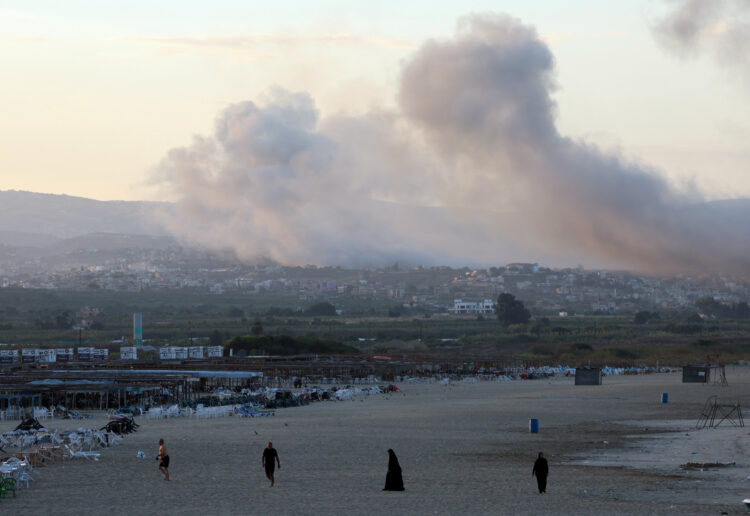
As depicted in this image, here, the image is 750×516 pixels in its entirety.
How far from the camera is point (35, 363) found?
11538 cm

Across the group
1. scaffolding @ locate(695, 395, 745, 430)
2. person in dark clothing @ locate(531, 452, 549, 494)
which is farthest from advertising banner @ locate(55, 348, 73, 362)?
person in dark clothing @ locate(531, 452, 549, 494)

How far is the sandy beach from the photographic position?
96.4 feet

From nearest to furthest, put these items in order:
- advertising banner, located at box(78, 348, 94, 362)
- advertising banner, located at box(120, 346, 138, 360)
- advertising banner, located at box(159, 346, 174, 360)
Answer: advertising banner, located at box(78, 348, 94, 362) → advertising banner, located at box(159, 346, 174, 360) → advertising banner, located at box(120, 346, 138, 360)

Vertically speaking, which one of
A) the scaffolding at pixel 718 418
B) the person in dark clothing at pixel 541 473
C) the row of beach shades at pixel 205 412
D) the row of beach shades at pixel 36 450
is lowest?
the row of beach shades at pixel 205 412

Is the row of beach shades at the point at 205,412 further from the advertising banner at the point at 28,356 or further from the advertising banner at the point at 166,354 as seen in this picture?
the advertising banner at the point at 166,354

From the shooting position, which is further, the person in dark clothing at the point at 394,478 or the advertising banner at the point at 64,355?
the advertising banner at the point at 64,355

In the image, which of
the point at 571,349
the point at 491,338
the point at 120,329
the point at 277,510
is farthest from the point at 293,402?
the point at 120,329

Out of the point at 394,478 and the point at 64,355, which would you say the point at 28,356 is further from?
the point at 394,478

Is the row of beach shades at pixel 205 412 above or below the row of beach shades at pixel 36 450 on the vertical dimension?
below

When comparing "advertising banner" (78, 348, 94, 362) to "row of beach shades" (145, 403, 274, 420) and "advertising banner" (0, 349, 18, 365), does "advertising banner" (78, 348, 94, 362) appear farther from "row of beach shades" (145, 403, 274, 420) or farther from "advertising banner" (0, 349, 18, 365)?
"row of beach shades" (145, 403, 274, 420)

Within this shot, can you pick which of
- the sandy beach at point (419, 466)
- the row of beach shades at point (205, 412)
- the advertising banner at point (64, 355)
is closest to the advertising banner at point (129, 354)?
the advertising banner at point (64, 355)

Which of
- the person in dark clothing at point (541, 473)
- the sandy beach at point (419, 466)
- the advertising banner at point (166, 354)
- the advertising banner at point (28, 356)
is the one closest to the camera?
the sandy beach at point (419, 466)

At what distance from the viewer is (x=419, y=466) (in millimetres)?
38250

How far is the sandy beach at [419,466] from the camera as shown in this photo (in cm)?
2939
